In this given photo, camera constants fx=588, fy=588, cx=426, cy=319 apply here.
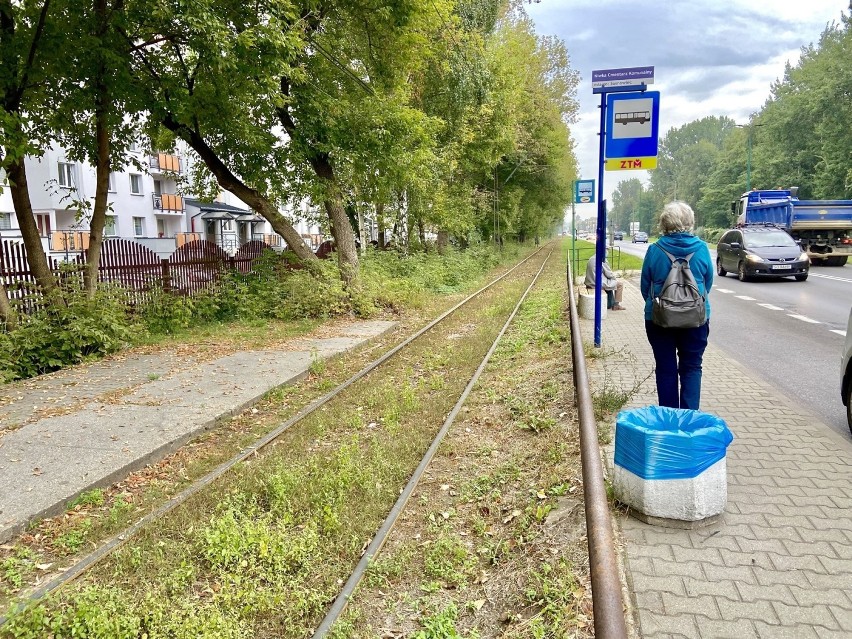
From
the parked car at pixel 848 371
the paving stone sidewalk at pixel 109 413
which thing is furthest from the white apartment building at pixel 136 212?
the parked car at pixel 848 371

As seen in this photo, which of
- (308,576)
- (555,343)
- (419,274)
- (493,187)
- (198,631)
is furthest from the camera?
(493,187)

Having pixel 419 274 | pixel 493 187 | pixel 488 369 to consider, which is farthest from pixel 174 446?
pixel 493 187

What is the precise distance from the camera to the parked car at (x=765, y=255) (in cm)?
1891

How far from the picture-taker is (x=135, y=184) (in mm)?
41812

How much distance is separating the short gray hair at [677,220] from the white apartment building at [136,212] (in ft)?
79.8

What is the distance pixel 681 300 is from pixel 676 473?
1.46 meters

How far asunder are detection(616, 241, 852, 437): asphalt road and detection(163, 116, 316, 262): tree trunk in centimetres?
995

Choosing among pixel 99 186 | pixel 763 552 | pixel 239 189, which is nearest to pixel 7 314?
pixel 99 186

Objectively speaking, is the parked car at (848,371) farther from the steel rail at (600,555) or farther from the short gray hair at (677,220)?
the steel rail at (600,555)

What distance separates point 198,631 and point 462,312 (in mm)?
12399

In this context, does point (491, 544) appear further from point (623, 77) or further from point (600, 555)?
point (623, 77)

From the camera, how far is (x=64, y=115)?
11305 mm

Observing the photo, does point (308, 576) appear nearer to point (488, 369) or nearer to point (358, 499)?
point (358, 499)

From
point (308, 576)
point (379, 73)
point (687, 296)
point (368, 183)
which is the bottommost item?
point (308, 576)
